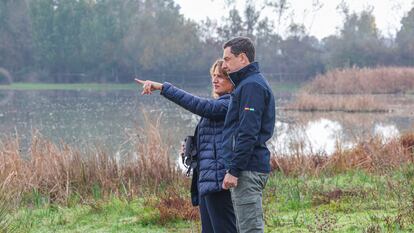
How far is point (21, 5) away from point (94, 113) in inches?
1321

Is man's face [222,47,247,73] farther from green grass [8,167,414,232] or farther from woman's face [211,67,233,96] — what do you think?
green grass [8,167,414,232]

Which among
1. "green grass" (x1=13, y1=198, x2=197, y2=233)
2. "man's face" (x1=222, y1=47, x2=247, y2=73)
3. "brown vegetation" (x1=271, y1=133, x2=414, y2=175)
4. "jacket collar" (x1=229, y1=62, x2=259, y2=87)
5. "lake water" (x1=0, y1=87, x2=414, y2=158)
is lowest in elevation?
"lake water" (x1=0, y1=87, x2=414, y2=158)

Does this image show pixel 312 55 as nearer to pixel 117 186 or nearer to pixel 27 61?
pixel 27 61

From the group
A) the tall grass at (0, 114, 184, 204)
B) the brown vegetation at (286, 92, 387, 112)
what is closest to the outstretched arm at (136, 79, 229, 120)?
the tall grass at (0, 114, 184, 204)

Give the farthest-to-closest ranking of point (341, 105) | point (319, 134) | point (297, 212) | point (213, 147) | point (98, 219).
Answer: point (341, 105) < point (319, 134) < point (98, 219) < point (297, 212) < point (213, 147)

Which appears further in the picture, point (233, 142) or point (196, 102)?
point (196, 102)

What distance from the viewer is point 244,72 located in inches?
129

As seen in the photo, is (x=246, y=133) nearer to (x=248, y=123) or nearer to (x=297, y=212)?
(x=248, y=123)

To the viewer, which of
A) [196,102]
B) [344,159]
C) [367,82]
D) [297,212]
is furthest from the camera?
[367,82]

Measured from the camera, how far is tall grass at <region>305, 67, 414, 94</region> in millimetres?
27578

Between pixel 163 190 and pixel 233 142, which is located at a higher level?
pixel 233 142

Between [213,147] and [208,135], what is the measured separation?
0.33ft

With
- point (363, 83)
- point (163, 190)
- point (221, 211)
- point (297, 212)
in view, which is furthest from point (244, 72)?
point (363, 83)

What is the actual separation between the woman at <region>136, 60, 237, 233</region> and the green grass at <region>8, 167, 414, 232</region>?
93 centimetres
